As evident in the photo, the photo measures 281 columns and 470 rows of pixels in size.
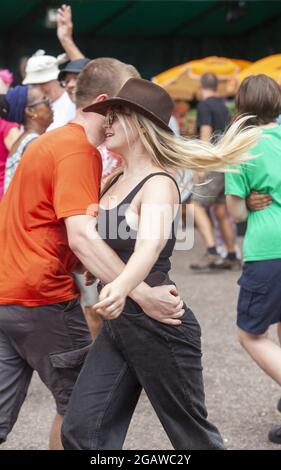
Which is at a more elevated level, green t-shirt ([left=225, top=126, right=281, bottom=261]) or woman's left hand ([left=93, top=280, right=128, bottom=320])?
woman's left hand ([left=93, top=280, right=128, bottom=320])

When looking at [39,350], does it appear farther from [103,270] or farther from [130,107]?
[130,107]

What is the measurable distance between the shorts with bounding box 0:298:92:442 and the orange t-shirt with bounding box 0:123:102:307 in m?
0.06

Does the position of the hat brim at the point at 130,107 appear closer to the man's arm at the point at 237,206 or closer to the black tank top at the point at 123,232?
the black tank top at the point at 123,232

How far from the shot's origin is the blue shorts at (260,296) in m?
4.48

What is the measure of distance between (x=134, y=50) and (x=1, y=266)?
46.1ft

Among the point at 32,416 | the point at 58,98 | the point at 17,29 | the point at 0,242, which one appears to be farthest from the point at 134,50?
the point at 0,242

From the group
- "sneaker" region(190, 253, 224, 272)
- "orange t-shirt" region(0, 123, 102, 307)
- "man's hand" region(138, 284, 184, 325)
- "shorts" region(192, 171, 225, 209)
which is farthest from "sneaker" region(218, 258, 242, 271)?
"man's hand" region(138, 284, 184, 325)

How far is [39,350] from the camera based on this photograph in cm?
362

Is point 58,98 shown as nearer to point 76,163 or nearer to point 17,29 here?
point 76,163

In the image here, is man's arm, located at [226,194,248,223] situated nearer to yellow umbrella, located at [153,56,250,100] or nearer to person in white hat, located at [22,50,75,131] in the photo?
person in white hat, located at [22,50,75,131]

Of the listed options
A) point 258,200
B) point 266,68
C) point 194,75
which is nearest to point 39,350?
point 258,200

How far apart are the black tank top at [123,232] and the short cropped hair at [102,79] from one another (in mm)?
560

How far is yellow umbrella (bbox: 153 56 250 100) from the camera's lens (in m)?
13.4

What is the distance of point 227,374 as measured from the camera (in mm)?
5953
